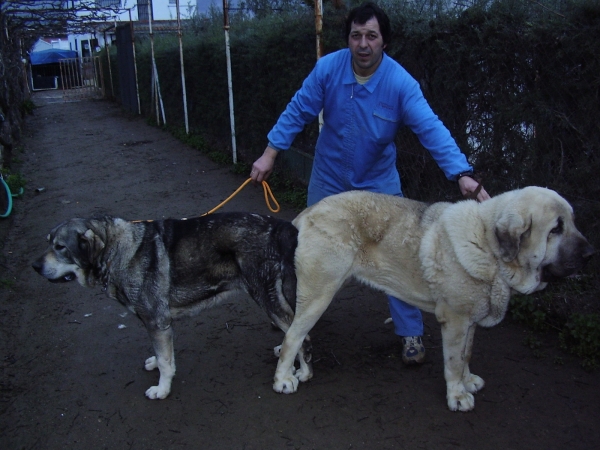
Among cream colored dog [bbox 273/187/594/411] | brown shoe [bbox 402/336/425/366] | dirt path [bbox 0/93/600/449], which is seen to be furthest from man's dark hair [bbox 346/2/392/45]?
dirt path [bbox 0/93/600/449]

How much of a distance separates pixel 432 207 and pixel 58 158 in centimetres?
1215

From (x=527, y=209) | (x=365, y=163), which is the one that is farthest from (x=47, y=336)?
(x=527, y=209)

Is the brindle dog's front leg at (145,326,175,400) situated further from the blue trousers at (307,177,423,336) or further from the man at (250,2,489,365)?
the blue trousers at (307,177,423,336)

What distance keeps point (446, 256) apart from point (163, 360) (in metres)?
2.08

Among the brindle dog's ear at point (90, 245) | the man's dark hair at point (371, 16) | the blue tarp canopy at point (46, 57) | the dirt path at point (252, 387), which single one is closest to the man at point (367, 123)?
the man's dark hair at point (371, 16)

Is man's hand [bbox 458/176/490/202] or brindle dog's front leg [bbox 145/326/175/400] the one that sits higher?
man's hand [bbox 458/176/490/202]

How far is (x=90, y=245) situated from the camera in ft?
12.4

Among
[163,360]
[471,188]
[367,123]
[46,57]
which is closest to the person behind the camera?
[471,188]

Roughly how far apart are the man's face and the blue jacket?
0.13 m

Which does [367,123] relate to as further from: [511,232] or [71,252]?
[71,252]

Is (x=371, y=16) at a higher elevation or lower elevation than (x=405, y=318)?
higher

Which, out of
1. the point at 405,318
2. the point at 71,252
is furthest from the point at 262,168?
the point at 405,318

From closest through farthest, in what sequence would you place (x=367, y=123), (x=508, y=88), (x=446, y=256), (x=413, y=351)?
1. (x=446, y=256)
2. (x=367, y=123)
3. (x=413, y=351)
4. (x=508, y=88)

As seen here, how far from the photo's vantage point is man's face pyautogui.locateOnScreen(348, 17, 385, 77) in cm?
382
